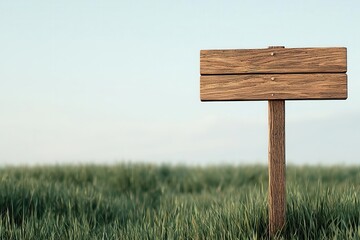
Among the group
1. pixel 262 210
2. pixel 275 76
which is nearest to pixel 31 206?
pixel 262 210

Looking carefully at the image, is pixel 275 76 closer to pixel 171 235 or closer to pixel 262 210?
pixel 262 210

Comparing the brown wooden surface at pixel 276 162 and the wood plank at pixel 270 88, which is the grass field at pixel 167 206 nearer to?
the brown wooden surface at pixel 276 162

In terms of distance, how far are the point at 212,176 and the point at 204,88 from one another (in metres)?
5.73

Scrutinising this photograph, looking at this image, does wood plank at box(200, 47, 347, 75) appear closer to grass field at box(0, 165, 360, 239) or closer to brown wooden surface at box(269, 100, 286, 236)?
brown wooden surface at box(269, 100, 286, 236)

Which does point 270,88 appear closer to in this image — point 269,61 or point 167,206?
point 269,61

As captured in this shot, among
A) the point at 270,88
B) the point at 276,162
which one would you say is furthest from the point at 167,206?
the point at 270,88

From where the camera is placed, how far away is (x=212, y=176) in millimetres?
9570

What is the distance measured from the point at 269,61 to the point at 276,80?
15 centimetres

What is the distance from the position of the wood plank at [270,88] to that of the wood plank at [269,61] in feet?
0.17

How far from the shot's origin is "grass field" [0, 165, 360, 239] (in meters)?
4.16

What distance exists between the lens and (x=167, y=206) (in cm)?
652

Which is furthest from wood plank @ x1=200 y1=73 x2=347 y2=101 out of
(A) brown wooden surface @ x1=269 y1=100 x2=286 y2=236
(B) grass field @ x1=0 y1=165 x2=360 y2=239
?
(B) grass field @ x1=0 y1=165 x2=360 y2=239

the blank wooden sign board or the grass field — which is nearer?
the blank wooden sign board

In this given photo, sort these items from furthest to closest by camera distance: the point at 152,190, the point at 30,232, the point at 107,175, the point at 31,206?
the point at 107,175 < the point at 152,190 < the point at 31,206 < the point at 30,232
